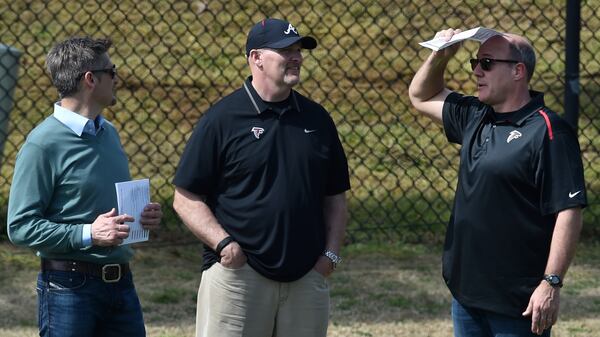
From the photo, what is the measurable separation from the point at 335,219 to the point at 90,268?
95cm

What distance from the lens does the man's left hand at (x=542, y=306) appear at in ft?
13.6

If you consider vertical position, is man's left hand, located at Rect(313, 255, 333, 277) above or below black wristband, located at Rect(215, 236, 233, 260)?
below

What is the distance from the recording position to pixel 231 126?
4.43 meters

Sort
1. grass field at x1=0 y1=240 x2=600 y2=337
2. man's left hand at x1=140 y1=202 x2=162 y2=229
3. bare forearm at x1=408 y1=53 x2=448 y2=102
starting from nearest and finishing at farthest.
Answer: man's left hand at x1=140 y1=202 x2=162 y2=229 < bare forearm at x1=408 y1=53 x2=448 y2=102 < grass field at x1=0 y1=240 x2=600 y2=337

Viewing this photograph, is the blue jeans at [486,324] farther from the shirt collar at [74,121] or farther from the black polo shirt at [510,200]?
the shirt collar at [74,121]

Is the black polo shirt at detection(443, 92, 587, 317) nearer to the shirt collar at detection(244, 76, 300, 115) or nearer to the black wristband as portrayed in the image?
the shirt collar at detection(244, 76, 300, 115)

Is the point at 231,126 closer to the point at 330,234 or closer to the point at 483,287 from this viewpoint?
the point at 330,234

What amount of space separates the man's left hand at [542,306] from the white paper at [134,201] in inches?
55.1

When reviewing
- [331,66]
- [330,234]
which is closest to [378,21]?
[331,66]

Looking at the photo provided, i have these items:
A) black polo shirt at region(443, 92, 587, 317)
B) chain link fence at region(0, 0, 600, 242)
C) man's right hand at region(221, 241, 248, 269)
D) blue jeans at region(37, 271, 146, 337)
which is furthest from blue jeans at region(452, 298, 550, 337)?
chain link fence at region(0, 0, 600, 242)

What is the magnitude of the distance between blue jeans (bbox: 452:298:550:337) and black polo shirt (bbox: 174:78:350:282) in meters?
0.58

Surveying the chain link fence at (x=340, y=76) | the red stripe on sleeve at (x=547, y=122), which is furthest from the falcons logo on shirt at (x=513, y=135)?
the chain link fence at (x=340, y=76)

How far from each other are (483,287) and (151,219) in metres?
1.21

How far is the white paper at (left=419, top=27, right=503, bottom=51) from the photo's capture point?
14.3ft
